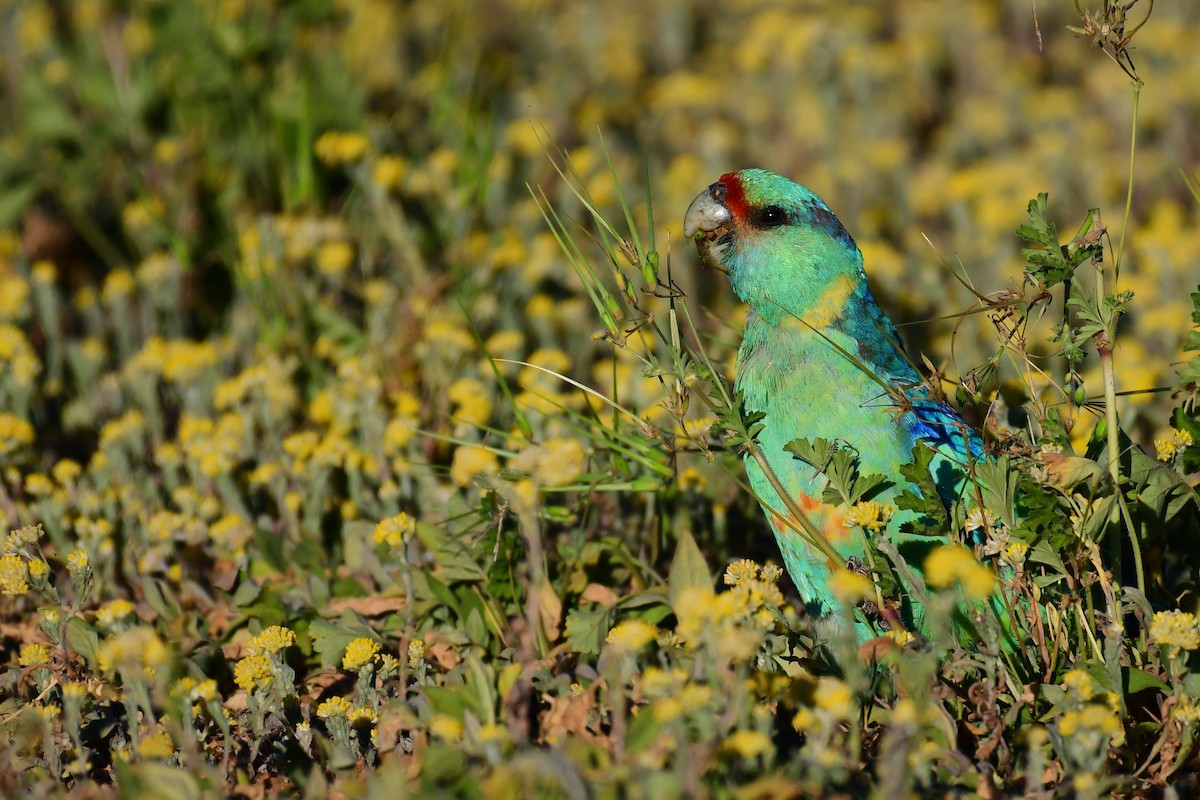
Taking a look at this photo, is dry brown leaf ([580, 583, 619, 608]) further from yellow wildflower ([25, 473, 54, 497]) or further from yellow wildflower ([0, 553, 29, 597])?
yellow wildflower ([25, 473, 54, 497])

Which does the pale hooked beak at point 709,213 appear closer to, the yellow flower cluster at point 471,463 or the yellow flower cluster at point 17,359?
the yellow flower cluster at point 471,463

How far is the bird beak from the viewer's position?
115 inches

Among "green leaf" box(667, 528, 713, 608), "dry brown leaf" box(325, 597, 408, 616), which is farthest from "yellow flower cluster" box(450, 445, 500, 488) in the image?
"green leaf" box(667, 528, 713, 608)

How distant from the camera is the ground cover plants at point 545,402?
2.02 m

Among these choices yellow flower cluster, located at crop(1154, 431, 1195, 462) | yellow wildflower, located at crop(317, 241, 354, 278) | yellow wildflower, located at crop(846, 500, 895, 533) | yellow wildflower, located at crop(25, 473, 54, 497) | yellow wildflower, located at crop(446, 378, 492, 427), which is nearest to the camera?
yellow wildflower, located at crop(846, 500, 895, 533)

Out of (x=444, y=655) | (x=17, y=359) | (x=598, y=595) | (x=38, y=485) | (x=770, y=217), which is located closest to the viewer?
(x=444, y=655)

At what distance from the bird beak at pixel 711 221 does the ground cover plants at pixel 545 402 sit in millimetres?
210

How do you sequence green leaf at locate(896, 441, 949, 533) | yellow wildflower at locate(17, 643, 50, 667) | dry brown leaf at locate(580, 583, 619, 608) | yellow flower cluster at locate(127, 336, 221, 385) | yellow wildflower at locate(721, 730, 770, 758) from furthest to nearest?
1. yellow flower cluster at locate(127, 336, 221, 385)
2. dry brown leaf at locate(580, 583, 619, 608)
3. yellow wildflower at locate(17, 643, 50, 667)
4. green leaf at locate(896, 441, 949, 533)
5. yellow wildflower at locate(721, 730, 770, 758)

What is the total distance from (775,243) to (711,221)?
17 cm

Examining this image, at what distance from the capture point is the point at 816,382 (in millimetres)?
2594

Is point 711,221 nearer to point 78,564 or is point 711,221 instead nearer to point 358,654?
point 358,654

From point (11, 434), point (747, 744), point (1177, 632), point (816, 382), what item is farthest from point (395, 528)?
point (1177, 632)

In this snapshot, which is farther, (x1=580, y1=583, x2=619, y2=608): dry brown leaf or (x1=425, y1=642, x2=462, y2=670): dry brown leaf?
(x1=580, y1=583, x2=619, y2=608): dry brown leaf

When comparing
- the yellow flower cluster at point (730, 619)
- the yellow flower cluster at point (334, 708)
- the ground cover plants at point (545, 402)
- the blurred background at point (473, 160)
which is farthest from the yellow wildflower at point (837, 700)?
the blurred background at point (473, 160)
